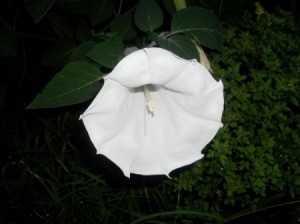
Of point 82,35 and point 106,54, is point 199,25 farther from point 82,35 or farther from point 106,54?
point 82,35

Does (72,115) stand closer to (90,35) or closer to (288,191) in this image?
(90,35)

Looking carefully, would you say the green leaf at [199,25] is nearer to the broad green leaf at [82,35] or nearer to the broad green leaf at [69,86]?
the broad green leaf at [69,86]

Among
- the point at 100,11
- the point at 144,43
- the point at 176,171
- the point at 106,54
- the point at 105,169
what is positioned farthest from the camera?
the point at 105,169

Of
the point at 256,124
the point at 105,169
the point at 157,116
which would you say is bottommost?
the point at 105,169

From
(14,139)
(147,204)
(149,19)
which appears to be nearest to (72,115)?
(14,139)

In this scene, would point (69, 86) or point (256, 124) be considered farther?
point (256, 124)

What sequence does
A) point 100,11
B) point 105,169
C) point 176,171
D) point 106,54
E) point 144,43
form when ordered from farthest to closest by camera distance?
point 105,169 < point 176,171 < point 100,11 < point 144,43 < point 106,54

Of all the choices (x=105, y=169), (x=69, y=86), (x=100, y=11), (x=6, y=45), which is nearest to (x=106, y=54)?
(x=69, y=86)
